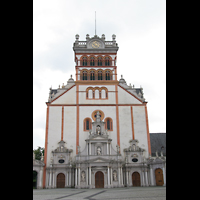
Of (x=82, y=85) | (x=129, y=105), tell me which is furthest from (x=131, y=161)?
(x=82, y=85)

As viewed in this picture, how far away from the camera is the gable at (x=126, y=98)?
4056 centimetres

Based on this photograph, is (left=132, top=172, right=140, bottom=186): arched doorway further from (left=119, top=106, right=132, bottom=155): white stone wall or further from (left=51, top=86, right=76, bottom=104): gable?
(left=51, top=86, right=76, bottom=104): gable

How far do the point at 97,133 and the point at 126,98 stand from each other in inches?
347

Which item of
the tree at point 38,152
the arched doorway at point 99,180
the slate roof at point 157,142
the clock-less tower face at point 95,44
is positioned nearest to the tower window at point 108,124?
the arched doorway at point 99,180

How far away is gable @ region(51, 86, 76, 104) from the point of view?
132 ft

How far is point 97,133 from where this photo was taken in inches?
1463

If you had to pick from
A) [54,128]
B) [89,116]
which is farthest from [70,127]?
[89,116]

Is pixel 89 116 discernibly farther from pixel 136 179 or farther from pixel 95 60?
pixel 136 179

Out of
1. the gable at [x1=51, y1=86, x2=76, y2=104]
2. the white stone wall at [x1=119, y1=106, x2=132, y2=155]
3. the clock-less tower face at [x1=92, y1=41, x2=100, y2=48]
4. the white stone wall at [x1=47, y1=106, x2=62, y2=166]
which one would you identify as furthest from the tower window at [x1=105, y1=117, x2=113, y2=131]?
the clock-less tower face at [x1=92, y1=41, x2=100, y2=48]
